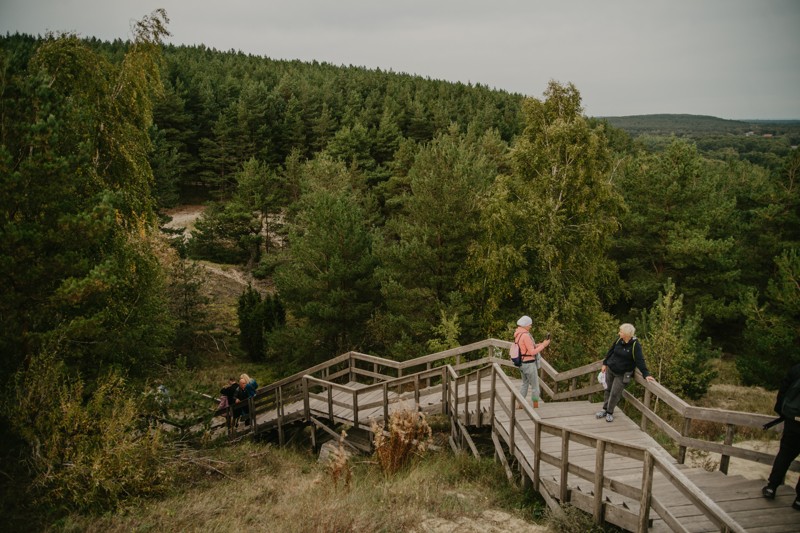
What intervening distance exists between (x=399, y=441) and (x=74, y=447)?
5.01 meters

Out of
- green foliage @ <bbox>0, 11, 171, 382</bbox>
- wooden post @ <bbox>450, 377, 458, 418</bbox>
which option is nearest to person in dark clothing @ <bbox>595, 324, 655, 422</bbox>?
wooden post @ <bbox>450, 377, 458, 418</bbox>

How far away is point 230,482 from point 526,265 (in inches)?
489

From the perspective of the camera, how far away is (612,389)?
7.95m

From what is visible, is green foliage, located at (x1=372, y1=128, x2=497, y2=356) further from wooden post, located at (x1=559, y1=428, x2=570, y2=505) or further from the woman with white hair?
wooden post, located at (x1=559, y1=428, x2=570, y2=505)

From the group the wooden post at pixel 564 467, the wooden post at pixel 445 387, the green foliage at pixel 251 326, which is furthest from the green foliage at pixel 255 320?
the wooden post at pixel 564 467

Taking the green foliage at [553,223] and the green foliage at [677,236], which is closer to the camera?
the green foliage at [553,223]

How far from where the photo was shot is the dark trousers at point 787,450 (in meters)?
5.42

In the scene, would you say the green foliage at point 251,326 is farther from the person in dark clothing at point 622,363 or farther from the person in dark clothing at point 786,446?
the person in dark clothing at point 786,446

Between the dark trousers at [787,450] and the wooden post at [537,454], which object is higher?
the dark trousers at [787,450]

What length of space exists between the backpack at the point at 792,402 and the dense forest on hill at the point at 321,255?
7358 millimetres

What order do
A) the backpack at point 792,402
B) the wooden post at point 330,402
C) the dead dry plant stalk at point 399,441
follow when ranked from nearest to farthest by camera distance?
1. the backpack at point 792,402
2. the dead dry plant stalk at point 399,441
3. the wooden post at point 330,402

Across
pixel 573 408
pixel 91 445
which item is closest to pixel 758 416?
pixel 573 408

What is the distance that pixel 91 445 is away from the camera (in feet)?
23.7

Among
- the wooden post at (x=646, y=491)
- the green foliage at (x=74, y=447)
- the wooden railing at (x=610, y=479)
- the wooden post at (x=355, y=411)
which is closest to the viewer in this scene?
the wooden railing at (x=610, y=479)
